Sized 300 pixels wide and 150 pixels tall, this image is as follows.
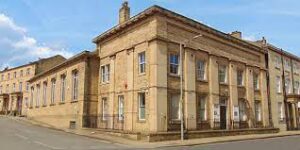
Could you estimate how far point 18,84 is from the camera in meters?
70.1

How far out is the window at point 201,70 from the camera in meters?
28.5

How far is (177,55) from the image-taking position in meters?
26.7

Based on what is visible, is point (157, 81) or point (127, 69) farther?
point (127, 69)

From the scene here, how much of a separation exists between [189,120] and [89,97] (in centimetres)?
1043

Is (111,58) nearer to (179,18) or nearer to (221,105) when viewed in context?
(179,18)

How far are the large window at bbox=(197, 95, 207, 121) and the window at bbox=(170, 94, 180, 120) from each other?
2566 millimetres

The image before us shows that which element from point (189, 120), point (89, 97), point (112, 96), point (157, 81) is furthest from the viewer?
point (89, 97)

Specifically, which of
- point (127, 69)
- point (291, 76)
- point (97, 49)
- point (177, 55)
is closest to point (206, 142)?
point (177, 55)

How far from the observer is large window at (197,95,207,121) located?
27.8 metres

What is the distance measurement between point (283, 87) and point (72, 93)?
2548 cm

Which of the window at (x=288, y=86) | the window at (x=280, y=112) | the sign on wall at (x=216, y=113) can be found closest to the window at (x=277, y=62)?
the window at (x=288, y=86)

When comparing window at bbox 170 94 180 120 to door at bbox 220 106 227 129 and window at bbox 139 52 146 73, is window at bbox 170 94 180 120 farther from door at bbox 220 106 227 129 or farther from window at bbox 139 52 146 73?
door at bbox 220 106 227 129

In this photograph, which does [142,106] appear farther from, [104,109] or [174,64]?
[104,109]

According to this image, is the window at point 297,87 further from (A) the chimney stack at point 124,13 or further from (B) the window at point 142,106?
(B) the window at point 142,106
